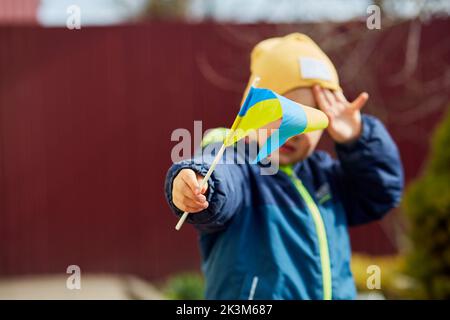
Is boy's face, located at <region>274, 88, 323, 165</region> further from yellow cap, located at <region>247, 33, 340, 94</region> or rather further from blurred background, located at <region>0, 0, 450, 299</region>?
blurred background, located at <region>0, 0, 450, 299</region>

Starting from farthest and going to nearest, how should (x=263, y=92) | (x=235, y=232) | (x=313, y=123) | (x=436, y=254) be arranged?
(x=436, y=254) → (x=235, y=232) → (x=313, y=123) → (x=263, y=92)

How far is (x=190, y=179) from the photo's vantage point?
1795mm

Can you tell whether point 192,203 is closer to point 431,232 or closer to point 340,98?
point 340,98

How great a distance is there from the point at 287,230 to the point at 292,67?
516mm

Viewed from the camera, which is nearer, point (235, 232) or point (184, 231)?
point (235, 232)

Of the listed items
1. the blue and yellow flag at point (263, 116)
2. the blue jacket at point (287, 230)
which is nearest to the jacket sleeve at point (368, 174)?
the blue jacket at point (287, 230)

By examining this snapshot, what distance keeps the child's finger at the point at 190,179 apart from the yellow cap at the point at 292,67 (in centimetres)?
59

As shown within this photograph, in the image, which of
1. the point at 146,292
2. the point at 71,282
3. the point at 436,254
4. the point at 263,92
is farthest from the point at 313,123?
the point at 71,282

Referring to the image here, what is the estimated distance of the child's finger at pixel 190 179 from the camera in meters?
1.78

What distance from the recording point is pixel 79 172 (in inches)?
248

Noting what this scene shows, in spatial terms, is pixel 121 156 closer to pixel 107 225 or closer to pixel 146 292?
pixel 107 225

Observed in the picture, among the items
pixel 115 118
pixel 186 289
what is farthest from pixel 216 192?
pixel 115 118

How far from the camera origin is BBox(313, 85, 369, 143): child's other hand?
2295 mm

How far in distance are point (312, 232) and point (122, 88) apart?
4309 millimetres
